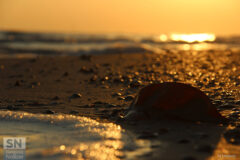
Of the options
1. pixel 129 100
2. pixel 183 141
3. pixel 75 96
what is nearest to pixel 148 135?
pixel 183 141

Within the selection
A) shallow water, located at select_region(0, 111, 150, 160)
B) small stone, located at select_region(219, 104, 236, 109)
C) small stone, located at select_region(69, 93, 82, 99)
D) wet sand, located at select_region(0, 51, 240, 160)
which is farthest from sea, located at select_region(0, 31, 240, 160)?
small stone, located at select_region(219, 104, 236, 109)

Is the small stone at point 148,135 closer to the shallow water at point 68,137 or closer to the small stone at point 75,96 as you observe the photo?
the shallow water at point 68,137

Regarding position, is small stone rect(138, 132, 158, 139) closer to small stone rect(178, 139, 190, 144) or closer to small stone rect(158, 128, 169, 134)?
small stone rect(158, 128, 169, 134)

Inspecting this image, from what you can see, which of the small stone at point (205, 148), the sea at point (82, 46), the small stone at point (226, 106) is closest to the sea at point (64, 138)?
the small stone at point (205, 148)

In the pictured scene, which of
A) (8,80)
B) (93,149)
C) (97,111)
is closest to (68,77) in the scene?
(8,80)

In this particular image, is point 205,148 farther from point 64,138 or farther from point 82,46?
point 82,46

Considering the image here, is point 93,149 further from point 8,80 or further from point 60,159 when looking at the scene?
point 8,80
